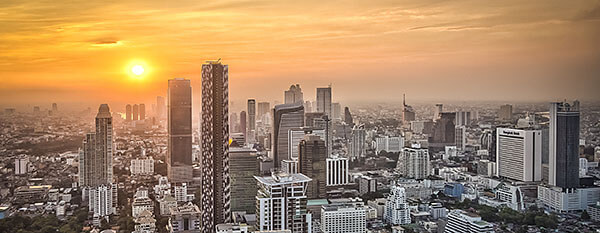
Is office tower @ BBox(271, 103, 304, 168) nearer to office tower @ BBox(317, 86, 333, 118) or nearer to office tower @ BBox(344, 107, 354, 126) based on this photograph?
office tower @ BBox(317, 86, 333, 118)

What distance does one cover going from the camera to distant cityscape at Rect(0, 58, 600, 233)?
495 centimetres

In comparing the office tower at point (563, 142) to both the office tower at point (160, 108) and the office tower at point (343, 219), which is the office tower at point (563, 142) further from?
the office tower at point (160, 108)

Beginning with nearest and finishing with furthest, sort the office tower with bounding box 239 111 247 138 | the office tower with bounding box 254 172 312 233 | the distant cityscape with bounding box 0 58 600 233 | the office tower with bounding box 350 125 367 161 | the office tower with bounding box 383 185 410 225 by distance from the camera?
the office tower with bounding box 254 172 312 233, the distant cityscape with bounding box 0 58 600 233, the office tower with bounding box 383 185 410 225, the office tower with bounding box 239 111 247 138, the office tower with bounding box 350 125 367 161

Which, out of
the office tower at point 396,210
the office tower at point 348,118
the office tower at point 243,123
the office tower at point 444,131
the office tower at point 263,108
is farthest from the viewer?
the office tower at point 444,131

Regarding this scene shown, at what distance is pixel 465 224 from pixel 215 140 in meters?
2.46

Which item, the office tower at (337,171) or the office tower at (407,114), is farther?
the office tower at (407,114)

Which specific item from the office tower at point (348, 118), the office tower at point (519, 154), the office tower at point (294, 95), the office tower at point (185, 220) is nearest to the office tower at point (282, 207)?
the office tower at point (185, 220)

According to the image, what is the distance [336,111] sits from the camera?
7453mm

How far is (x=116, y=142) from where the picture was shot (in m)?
6.01

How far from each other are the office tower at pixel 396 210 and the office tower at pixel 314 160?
777mm

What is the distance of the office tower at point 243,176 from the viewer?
5148 mm

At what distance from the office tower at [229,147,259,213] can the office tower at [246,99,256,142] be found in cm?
34

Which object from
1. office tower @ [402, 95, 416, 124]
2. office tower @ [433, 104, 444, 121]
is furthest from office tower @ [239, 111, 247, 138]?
office tower @ [433, 104, 444, 121]

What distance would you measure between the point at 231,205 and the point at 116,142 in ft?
5.18
